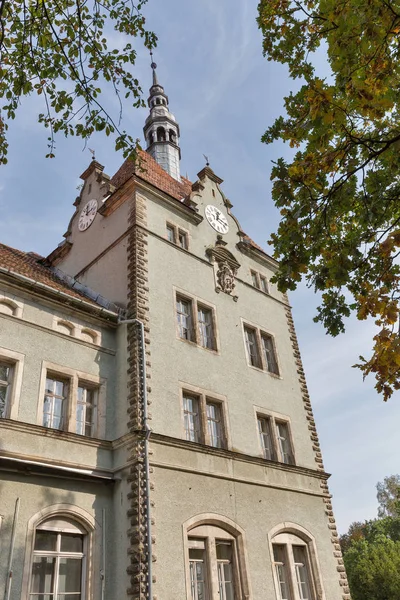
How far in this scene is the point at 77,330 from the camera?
14.4m

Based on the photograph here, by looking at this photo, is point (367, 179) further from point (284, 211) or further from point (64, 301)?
point (64, 301)

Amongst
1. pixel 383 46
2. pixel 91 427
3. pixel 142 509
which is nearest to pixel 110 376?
pixel 91 427

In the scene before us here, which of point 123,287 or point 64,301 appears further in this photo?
point 123,287

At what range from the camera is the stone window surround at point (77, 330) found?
1401 cm

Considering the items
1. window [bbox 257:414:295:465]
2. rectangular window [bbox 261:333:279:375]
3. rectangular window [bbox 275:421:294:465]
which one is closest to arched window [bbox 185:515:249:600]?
window [bbox 257:414:295:465]

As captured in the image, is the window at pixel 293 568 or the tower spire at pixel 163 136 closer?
the window at pixel 293 568

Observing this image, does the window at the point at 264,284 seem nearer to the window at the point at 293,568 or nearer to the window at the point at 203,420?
the window at the point at 203,420

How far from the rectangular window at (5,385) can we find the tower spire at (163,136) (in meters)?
15.3

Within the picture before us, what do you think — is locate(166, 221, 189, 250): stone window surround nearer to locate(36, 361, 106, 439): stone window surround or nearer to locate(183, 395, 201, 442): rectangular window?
locate(183, 395, 201, 442): rectangular window

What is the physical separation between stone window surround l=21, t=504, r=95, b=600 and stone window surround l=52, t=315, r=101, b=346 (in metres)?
4.54

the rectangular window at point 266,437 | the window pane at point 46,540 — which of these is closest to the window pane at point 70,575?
the window pane at point 46,540

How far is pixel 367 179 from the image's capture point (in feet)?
24.4

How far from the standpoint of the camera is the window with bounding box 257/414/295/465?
56.2 ft

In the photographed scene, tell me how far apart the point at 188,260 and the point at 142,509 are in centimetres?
901
